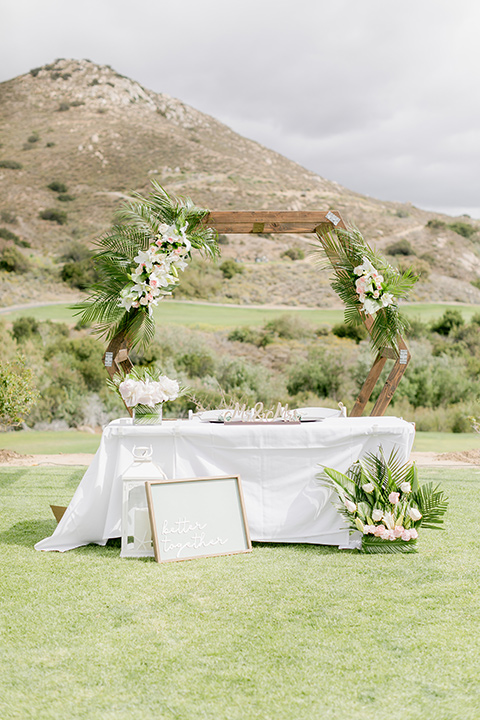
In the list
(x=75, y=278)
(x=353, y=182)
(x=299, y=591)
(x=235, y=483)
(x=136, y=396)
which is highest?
(x=353, y=182)

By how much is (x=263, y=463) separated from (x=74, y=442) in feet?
21.2

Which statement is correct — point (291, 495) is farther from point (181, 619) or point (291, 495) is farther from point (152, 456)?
point (181, 619)

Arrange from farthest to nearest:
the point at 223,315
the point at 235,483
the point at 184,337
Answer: the point at 223,315 < the point at 184,337 < the point at 235,483

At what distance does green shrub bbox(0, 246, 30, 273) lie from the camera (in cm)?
Result: 2472

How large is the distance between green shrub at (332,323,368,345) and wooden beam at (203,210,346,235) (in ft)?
49.4

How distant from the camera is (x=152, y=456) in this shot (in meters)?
3.81

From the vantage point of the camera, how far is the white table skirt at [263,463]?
12.4 feet

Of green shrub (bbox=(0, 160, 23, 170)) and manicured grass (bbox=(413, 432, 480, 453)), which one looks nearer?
manicured grass (bbox=(413, 432, 480, 453))

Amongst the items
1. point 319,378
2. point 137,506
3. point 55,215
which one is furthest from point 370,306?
point 55,215

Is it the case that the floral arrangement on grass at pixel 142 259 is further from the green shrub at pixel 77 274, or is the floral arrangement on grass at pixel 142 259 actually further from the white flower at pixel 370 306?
the green shrub at pixel 77 274

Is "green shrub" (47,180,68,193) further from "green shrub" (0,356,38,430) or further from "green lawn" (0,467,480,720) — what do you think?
"green lawn" (0,467,480,720)

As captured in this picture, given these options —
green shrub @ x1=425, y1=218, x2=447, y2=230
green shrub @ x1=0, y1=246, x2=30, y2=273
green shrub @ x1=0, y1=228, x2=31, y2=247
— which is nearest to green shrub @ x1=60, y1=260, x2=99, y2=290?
green shrub @ x1=0, y1=246, x2=30, y2=273

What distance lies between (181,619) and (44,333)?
1622cm

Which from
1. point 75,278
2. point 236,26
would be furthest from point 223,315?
point 236,26
